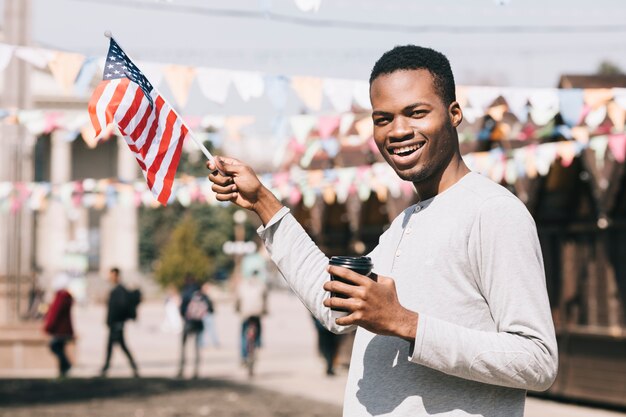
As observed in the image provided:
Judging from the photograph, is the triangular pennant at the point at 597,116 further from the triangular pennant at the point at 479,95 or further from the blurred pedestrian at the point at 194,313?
the blurred pedestrian at the point at 194,313

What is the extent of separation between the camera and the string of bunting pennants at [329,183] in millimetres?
12523

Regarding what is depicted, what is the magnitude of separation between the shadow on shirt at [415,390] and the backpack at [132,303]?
1603 cm

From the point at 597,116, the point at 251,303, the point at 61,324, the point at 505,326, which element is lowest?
the point at 61,324

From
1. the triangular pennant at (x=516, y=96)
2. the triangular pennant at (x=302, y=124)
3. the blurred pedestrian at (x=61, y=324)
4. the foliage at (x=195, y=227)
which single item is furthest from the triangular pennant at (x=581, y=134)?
the foliage at (x=195, y=227)

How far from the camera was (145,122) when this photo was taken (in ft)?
11.1

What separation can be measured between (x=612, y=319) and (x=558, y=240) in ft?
5.02

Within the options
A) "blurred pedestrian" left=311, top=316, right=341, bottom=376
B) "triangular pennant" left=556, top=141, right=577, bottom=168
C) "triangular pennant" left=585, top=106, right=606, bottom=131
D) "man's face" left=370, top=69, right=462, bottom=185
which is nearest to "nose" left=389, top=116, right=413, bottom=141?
"man's face" left=370, top=69, right=462, bottom=185

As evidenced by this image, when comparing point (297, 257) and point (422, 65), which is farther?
point (297, 257)

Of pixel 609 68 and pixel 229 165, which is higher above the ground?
pixel 609 68

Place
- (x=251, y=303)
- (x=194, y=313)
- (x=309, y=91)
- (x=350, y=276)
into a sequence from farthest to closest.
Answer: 1. (x=251, y=303)
2. (x=194, y=313)
3. (x=309, y=91)
4. (x=350, y=276)

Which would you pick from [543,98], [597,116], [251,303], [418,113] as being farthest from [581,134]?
[418,113]

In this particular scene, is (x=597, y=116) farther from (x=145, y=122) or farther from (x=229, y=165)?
(x=229, y=165)

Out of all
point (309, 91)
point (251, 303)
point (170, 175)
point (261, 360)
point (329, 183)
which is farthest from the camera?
point (261, 360)

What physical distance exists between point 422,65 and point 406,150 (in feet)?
0.69
